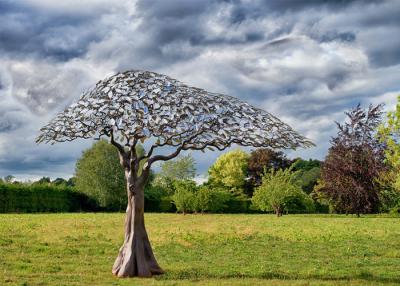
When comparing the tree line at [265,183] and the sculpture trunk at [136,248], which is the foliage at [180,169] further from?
the sculpture trunk at [136,248]

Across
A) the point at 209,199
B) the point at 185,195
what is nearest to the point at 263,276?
the point at 185,195

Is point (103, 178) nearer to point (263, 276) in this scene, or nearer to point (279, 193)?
point (279, 193)

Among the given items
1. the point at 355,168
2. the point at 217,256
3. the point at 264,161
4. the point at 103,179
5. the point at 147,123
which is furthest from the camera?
the point at 264,161

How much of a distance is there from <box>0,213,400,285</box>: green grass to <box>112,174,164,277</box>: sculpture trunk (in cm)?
37

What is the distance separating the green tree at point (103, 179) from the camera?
5731cm

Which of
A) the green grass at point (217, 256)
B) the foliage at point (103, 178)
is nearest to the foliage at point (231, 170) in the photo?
the foliage at point (103, 178)

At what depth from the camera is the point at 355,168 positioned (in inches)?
1628

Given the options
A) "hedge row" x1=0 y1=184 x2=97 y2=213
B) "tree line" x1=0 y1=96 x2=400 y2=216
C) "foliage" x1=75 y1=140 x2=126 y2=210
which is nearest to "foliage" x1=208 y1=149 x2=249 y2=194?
"tree line" x1=0 y1=96 x2=400 y2=216

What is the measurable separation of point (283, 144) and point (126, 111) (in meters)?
4.20

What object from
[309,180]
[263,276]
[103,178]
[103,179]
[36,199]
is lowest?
[263,276]

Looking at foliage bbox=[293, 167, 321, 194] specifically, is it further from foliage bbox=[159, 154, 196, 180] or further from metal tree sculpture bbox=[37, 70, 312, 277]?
metal tree sculpture bbox=[37, 70, 312, 277]

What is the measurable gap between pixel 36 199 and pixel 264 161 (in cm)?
2874

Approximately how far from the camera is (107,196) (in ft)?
188

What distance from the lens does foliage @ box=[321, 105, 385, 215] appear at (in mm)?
41219
